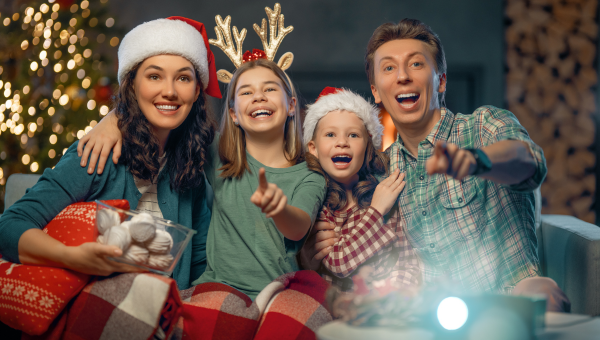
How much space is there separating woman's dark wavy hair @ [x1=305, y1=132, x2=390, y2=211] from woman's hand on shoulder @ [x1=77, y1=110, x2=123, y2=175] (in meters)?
0.68

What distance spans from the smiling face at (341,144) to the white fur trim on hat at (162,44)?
52 centimetres

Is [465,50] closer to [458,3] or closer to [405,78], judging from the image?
[458,3]

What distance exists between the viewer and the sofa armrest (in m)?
1.53

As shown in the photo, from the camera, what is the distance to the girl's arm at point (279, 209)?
1092 millimetres

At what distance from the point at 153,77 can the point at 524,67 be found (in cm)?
344

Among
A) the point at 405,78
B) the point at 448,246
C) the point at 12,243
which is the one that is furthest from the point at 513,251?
the point at 12,243

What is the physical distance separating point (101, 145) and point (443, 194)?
1.18 meters

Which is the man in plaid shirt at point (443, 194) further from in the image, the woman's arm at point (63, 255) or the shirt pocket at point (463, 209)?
the woman's arm at point (63, 255)

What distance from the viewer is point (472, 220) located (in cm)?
149

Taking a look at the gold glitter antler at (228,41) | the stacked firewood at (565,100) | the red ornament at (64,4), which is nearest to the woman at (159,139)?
the gold glitter antler at (228,41)

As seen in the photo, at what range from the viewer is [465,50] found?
4.03m

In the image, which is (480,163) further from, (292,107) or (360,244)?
(292,107)

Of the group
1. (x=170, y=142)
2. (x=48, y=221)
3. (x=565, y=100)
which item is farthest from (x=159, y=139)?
(x=565, y=100)

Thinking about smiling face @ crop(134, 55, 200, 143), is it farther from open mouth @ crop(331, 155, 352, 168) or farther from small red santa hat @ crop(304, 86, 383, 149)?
open mouth @ crop(331, 155, 352, 168)
